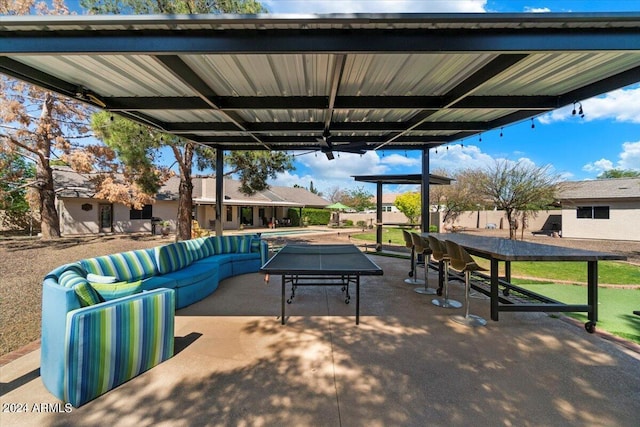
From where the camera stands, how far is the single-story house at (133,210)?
53.7 feet

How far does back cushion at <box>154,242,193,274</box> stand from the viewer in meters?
4.80

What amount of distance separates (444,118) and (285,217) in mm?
22927

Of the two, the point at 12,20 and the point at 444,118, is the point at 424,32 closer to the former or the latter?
the point at 444,118

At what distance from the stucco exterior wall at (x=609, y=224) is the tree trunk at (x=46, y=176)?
30050 mm

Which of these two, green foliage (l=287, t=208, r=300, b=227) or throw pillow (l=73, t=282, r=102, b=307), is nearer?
throw pillow (l=73, t=282, r=102, b=307)

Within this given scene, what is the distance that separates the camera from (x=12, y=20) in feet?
7.84

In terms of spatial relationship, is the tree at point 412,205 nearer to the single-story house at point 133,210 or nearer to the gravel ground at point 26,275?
the single-story house at point 133,210

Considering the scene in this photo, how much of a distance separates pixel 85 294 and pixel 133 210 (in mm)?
18798

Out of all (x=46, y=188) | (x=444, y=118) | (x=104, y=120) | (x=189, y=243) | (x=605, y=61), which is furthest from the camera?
(x=46, y=188)

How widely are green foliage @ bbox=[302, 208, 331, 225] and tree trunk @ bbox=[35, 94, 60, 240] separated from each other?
1945 cm

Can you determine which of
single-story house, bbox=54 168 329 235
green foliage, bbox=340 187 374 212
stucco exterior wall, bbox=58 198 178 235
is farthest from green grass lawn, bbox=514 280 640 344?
green foliage, bbox=340 187 374 212

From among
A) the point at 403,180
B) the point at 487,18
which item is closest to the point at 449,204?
the point at 403,180

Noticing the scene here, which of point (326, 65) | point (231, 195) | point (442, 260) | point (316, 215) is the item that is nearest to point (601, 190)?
point (442, 260)

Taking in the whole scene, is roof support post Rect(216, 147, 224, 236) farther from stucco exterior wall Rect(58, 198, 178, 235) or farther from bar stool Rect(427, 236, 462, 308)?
stucco exterior wall Rect(58, 198, 178, 235)
